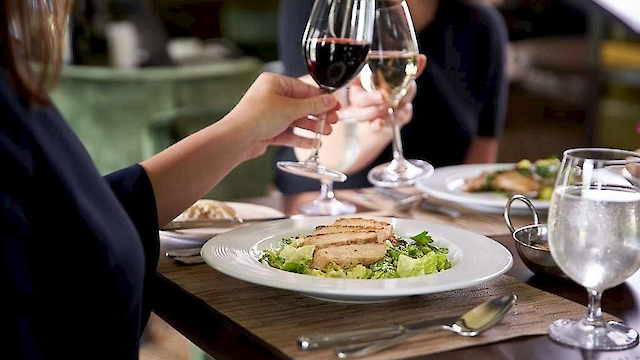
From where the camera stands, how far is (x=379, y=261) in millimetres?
1170

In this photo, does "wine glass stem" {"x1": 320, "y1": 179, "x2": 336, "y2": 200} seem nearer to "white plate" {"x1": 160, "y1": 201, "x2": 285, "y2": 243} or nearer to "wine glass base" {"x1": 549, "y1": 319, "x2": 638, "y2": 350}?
"white plate" {"x1": 160, "y1": 201, "x2": 285, "y2": 243}

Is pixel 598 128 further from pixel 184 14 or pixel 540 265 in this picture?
pixel 540 265

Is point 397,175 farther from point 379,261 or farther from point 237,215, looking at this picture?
point 379,261

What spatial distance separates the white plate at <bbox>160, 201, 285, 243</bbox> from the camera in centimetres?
143

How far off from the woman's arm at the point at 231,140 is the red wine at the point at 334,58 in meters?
0.03

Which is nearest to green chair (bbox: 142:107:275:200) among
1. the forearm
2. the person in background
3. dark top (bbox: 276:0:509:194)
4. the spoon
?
dark top (bbox: 276:0:509:194)

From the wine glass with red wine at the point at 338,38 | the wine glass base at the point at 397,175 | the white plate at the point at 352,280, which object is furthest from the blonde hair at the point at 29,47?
the wine glass base at the point at 397,175

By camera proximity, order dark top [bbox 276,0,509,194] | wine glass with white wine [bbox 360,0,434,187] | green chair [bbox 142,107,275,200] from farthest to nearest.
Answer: green chair [bbox 142,107,275,200] → dark top [bbox 276,0,509,194] → wine glass with white wine [bbox 360,0,434,187]

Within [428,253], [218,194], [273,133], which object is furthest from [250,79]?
[428,253]

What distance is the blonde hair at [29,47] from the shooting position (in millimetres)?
890

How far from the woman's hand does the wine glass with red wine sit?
4 cm

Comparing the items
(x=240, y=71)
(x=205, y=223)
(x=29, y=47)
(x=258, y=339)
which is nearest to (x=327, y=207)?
(x=205, y=223)

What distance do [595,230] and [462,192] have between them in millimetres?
807

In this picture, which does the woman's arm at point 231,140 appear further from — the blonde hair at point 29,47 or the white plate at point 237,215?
the blonde hair at point 29,47
